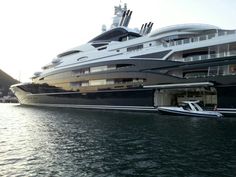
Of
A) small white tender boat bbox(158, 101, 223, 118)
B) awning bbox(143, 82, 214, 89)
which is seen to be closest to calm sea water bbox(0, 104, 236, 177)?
small white tender boat bbox(158, 101, 223, 118)

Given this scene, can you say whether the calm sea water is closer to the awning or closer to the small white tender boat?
the small white tender boat

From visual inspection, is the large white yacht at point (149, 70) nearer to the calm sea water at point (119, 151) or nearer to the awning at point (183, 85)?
the awning at point (183, 85)

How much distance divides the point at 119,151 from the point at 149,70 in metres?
19.9

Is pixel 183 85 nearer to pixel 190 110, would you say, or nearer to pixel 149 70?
pixel 190 110

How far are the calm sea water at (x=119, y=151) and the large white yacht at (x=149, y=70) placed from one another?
9.13 meters

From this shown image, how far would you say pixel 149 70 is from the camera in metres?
32.9

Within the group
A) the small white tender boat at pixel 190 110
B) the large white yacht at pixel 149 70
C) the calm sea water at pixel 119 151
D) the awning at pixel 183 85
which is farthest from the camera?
the large white yacht at pixel 149 70

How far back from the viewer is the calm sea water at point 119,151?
10.9 metres

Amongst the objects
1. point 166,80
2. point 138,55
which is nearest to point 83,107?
point 138,55

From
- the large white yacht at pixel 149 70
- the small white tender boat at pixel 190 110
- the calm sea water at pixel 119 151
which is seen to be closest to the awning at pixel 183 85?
the large white yacht at pixel 149 70

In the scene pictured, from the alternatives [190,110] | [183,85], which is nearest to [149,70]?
[183,85]

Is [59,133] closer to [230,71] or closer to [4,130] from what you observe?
Answer: [4,130]

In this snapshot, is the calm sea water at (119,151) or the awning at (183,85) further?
the awning at (183,85)

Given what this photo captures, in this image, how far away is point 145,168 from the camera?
1119 centimetres
